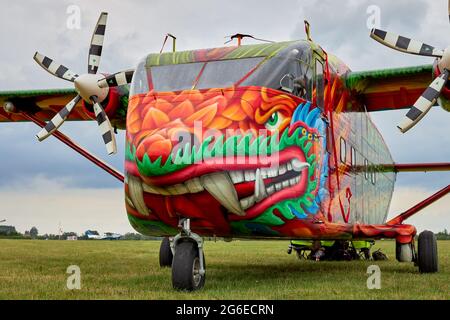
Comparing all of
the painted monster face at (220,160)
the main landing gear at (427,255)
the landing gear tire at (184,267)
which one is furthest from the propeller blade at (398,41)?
the landing gear tire at (184,267)

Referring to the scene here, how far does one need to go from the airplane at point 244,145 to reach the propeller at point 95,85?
0.03 m

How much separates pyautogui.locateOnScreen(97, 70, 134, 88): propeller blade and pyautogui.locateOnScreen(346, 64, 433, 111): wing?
14.1 feet

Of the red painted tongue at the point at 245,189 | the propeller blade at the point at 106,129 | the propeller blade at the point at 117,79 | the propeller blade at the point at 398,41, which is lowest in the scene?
the red painted tongue at the point at 245,189

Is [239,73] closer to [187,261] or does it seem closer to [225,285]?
[187,261]

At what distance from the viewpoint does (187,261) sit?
303 inches

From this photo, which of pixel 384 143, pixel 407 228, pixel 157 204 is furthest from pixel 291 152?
pixel 384 143

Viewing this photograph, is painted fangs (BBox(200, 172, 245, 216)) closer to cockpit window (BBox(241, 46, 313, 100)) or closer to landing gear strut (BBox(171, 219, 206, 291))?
landing gear strut (BBox(171, 219, 206, 291))

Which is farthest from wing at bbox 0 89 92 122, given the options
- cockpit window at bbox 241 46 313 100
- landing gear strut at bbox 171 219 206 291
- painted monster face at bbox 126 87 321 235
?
landing gear strut at bbox 171 219 206 291

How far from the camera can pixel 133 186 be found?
8289mm

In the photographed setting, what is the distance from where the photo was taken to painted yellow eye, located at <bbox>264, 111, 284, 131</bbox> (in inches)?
316

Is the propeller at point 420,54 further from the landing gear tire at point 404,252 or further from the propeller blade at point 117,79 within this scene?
the propeller blade at point 117,79

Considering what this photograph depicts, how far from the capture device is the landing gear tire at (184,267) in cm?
766

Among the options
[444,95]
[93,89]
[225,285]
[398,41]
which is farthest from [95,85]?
[444,95]
